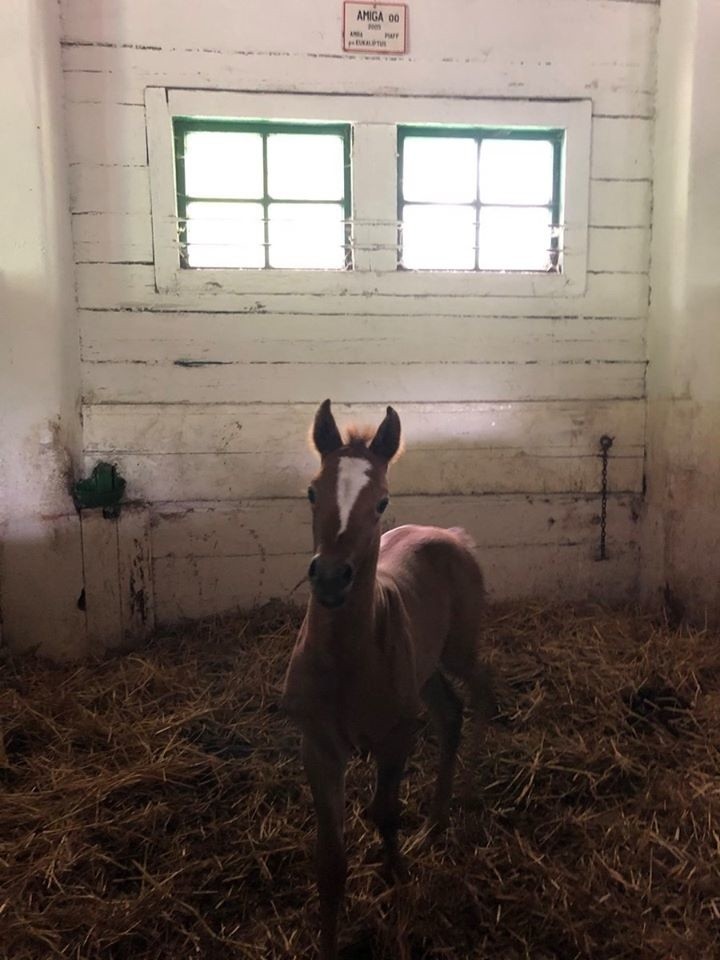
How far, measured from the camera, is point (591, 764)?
2.40 meters

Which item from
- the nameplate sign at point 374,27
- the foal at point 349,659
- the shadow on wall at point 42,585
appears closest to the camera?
the foal at point 349,659

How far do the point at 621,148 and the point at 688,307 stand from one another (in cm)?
92

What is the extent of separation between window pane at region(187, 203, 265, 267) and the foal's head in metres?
1.93

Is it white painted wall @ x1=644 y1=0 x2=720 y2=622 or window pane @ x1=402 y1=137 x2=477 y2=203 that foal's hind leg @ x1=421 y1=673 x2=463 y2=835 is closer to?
white painted wall @ x1=644 y1=0 x2=720 y2=622

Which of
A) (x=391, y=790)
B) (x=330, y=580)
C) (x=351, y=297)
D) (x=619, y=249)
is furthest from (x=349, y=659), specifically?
(x=619, y=249)

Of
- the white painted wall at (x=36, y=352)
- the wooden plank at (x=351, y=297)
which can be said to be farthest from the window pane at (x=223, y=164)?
the white painted wall at (x=36, y=352)

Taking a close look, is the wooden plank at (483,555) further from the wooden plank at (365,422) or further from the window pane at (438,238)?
the window pane at (438,238)

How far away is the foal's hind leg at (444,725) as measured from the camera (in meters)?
2.17

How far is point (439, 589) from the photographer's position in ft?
7.51

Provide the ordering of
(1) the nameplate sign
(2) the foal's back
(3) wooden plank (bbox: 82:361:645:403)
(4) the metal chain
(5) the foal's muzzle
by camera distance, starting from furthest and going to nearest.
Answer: (4) the metal chain
(3) wooden plank (bbox: 82:361:645:403)
(1) the nameplate sign
(2) the foal's back
(5) the foal's muzzle

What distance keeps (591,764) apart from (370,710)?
43.6 inches

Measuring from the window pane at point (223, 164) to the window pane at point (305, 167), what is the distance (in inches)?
3.1

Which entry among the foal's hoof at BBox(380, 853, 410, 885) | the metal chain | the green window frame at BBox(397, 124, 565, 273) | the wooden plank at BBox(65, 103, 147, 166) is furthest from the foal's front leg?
the wooden plank at BBox(65, 103, 147, 166)

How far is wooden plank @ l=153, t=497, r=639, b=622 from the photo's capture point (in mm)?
3512
